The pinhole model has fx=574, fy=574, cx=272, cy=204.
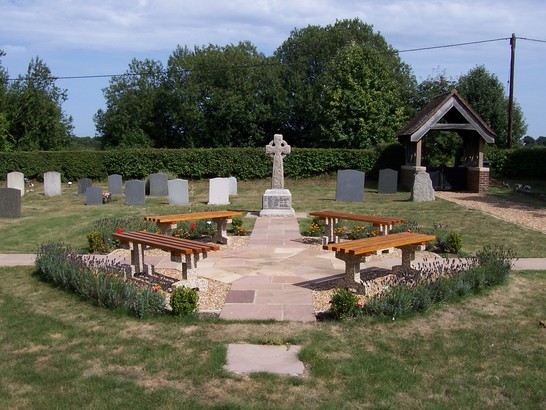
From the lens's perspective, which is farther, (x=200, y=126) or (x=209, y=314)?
(x=200, y=126)

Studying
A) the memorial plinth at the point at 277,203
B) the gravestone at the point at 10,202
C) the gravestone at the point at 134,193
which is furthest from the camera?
the gravestone at the point at 134,193

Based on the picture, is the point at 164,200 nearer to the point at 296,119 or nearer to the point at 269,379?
the point at 269,379

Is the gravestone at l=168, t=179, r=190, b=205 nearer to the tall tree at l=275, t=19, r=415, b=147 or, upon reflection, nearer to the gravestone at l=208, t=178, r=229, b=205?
the gravestone at l=208, t=178, r=229, b=205

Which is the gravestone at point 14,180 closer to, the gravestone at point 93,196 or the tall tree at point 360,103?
the gravestone at point 93,196

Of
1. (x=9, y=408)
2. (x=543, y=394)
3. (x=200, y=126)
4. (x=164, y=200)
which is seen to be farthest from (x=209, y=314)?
(x=200, y=126)

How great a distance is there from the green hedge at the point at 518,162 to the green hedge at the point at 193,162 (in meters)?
4.78

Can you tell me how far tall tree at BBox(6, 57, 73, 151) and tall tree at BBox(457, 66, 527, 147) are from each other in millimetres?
28338

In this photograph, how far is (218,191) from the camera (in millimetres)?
20000

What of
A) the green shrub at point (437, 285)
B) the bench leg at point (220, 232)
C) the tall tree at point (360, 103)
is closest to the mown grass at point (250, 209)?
the bench leg at point (220, 232)

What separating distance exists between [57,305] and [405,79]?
42413 millimetres

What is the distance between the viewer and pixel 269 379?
5.14 m

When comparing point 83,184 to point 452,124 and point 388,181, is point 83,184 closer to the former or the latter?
point 388,181

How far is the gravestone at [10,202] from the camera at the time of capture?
1728 centimetres

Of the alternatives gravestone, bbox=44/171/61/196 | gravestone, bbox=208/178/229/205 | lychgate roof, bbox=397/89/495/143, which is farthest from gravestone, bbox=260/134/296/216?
gravestone, bbox=44/171/61/196
